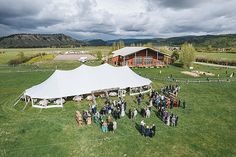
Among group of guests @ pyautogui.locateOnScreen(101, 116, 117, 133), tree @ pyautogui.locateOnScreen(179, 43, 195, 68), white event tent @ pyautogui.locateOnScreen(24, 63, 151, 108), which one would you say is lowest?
group of guests @ pyautogui.locateOnScreen(101, 116, 117, 133)

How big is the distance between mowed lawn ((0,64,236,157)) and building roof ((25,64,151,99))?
188cm

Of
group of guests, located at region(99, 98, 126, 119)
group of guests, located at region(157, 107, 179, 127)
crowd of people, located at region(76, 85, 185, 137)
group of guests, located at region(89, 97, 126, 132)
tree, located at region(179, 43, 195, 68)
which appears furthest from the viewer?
tree, located at region(179, 43, 195, 68)

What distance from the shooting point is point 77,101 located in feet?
99.9

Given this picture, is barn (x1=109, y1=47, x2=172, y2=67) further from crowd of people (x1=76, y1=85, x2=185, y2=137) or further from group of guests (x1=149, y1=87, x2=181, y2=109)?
group of guests (x1=149, y1=87, x2=181, y2=109)

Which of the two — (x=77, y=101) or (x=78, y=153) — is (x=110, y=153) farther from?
(x=77, y=101)

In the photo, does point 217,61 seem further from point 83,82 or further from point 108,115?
point 108,115

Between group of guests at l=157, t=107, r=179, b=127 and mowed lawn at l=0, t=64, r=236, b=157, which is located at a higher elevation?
group of guests at l=157, t=107, r=179, b=127

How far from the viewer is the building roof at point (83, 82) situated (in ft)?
96.1

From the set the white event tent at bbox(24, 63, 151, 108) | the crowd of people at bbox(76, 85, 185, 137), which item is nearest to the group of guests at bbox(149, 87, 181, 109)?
the crowd of people at bbox(76, 85, 185, 137)

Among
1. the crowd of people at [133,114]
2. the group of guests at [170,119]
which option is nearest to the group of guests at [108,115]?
the crowd of people at [133,114]

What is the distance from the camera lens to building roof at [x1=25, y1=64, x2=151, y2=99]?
29.3m

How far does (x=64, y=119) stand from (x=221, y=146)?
606 inches

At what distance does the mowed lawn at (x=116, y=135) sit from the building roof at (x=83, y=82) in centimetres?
188

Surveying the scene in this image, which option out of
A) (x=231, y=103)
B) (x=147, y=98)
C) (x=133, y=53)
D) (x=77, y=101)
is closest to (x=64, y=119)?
(x=77, y=101)
